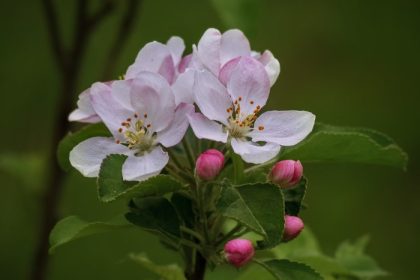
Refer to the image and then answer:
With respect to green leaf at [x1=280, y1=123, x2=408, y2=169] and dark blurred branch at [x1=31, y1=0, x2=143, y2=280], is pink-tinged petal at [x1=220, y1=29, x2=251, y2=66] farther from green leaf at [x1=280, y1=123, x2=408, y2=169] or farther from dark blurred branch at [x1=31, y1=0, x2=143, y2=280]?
dark blurred branch at [x1=31, y1=0, x2=143, y2=280]

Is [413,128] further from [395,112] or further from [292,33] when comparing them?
[292,33]

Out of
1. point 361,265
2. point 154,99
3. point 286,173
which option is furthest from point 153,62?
point 361,265

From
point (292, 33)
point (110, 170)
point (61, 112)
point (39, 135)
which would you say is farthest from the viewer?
point (292, 33)

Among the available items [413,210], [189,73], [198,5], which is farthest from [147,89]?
[198,5]

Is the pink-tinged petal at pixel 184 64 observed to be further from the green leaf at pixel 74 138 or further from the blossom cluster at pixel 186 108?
the green leaf at pixel 74 138

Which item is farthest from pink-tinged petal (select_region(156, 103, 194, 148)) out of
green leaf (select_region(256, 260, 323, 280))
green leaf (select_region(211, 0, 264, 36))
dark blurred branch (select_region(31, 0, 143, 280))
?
dark blurred branch (select_region(31, 0, 143, 280))

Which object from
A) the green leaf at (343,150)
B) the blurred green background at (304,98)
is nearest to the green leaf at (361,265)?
the green leaf at (343,150)
